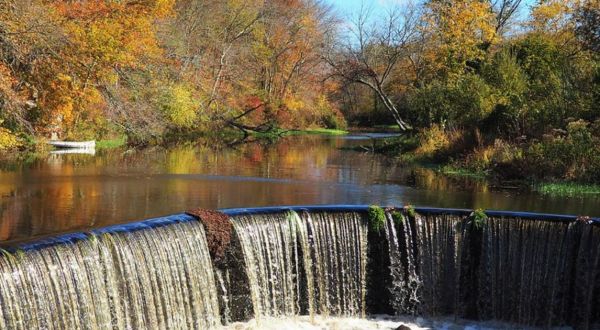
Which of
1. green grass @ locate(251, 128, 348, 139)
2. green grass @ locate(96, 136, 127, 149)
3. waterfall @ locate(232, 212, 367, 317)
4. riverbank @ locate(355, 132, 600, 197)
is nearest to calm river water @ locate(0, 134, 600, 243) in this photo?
riverbank @ locate(355, 132, 600, 197)

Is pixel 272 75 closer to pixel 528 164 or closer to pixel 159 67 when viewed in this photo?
pixel 159 67

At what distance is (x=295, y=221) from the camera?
9883 millimetres

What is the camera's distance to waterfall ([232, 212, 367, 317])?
9469 mm

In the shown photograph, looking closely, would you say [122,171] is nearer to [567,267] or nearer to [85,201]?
[85,201]

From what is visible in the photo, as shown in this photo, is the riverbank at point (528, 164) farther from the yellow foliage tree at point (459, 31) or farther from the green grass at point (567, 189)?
the yellow foliage tree at point (459, 31)

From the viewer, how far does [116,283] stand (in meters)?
7.75

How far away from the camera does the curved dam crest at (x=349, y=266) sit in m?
8.31

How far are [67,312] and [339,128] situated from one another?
4668 cm

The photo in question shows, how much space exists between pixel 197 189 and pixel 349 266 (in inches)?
244

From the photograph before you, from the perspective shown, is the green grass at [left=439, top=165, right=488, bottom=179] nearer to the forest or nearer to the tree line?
the forest

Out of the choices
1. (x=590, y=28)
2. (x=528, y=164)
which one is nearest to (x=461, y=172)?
(x=528, y=164)

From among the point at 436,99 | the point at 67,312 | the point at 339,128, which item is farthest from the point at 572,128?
the point at 339,128

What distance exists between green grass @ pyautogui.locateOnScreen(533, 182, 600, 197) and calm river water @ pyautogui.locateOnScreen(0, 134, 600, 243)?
2.22 ft

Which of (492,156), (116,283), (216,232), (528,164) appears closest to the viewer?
(116,283)
